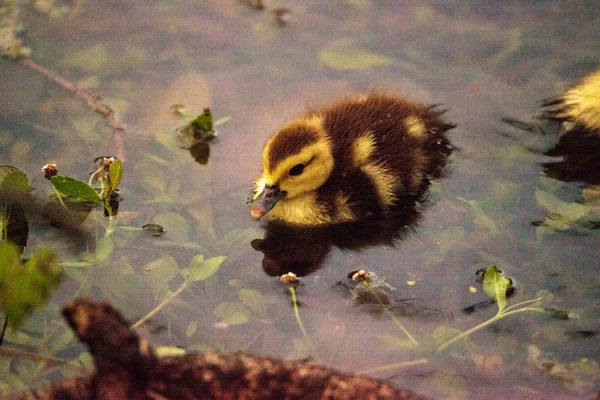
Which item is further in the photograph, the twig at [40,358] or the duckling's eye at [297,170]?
the duckling's eye at [297,170]

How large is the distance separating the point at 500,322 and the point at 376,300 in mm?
370

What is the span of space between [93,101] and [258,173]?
772 millimetres

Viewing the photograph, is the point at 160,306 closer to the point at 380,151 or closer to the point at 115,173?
the point at 115,173

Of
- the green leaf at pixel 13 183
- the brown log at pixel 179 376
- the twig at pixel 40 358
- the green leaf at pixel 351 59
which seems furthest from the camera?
the green leaf at pixel 351 59

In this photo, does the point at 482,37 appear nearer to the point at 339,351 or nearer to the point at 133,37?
the point at 133,37

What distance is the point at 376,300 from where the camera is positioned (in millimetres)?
2430

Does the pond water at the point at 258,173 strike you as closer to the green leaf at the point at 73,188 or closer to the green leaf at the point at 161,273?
the green leaf at the point at 161,273

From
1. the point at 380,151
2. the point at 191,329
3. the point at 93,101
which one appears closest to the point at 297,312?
the point at 191,329

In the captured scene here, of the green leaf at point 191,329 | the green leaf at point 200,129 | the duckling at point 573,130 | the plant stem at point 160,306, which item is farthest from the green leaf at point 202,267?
the duckling at point 573,130

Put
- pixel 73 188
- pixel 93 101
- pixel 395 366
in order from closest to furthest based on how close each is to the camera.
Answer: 1. pixel 395 366
2. pixel 73 188
3. pixel 93 101

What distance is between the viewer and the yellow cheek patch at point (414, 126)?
2979 mm

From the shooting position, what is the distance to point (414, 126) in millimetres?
2992

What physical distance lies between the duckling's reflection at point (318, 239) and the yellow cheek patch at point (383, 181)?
0.07 m

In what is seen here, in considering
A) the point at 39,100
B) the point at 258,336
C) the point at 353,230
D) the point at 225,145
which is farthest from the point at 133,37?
the point at 258,336
